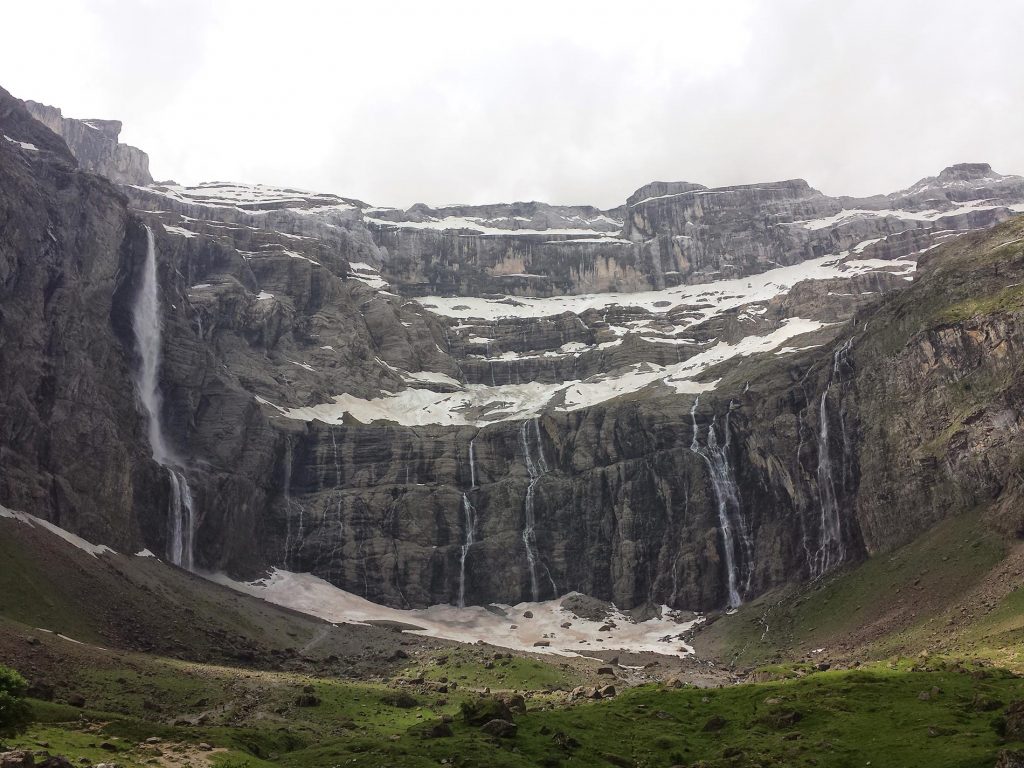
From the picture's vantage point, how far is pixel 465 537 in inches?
5335

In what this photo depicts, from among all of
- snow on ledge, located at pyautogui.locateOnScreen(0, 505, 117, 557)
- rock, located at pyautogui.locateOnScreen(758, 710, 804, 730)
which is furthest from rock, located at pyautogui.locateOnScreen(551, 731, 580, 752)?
snow on ledge, located at pyautogui.locateOnScreen(0, 505, 117, 557)

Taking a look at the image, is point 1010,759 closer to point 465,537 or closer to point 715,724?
point 715,724

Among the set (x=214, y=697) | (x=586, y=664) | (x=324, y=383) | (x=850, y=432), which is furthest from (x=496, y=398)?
(x=214, y=697)

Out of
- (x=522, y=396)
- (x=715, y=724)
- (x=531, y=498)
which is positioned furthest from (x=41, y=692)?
(x=522, y=396)

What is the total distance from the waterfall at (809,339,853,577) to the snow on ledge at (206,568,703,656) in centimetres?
1857

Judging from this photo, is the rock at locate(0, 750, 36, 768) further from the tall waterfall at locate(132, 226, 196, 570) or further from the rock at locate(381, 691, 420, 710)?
the tall waterfall at locate(132, 226, 196, 570)

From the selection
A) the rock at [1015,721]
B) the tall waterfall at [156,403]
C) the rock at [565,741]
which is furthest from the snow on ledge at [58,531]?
the rock at [1015,721]

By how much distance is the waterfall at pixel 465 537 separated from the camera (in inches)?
5118

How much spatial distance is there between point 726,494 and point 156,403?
292 feet

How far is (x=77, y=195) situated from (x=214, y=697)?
9292 centimetres

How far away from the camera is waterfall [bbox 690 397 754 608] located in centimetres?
11812

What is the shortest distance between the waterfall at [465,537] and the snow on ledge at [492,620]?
3.34 meters

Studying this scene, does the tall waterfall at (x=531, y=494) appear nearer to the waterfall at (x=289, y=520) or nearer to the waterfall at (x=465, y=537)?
the waterfall at (x=465, y=537)

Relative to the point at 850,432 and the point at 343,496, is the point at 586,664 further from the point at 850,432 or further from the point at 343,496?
the point at 343,496
